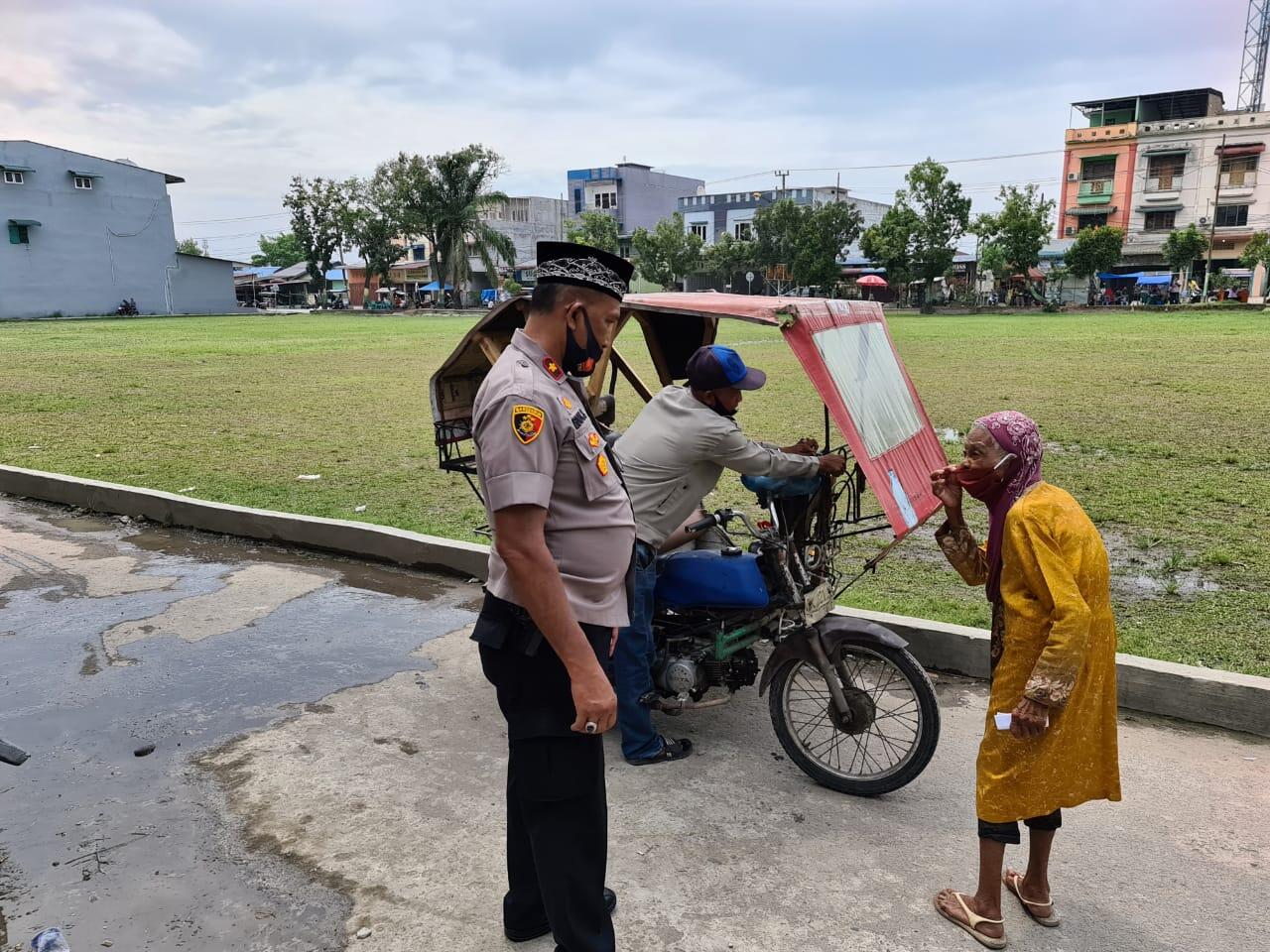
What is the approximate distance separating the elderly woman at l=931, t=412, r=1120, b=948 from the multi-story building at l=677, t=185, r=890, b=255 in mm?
74414

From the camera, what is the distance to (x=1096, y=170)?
6059cm

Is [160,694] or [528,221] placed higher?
[528,221]

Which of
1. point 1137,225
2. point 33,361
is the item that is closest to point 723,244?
point 1137,225

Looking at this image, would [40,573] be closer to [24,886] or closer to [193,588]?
[193,588]

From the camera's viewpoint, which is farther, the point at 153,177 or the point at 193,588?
the point at 153,177

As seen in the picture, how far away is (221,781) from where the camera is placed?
12.0ft

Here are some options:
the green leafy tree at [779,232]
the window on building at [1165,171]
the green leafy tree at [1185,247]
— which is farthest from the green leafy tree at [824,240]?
the window on building at [1165,171]

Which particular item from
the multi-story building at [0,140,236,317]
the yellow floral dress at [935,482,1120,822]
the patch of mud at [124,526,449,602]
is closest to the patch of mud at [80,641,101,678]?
the patch of mud at [124,526,449,602]

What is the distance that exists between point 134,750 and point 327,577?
2.46 meters

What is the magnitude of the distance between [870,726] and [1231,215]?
2577 inches

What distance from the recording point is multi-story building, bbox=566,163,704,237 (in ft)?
286

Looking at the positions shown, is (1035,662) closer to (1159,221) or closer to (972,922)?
(972,922)

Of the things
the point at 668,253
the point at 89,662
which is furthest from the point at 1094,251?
the point at 89,662

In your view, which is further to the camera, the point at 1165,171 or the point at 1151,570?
the point at 1165,171
